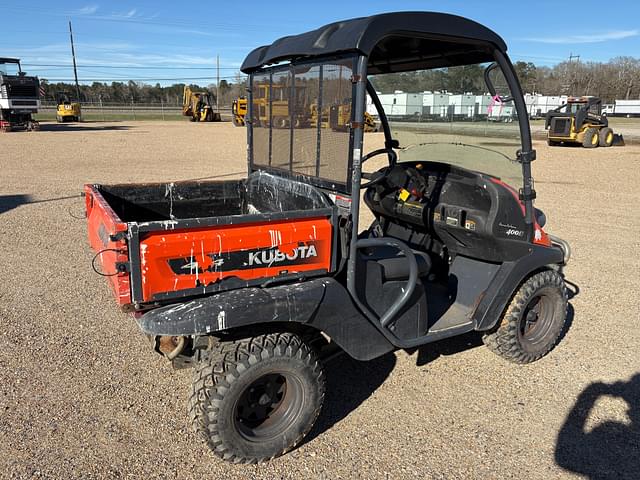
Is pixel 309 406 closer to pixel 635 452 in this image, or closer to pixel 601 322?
pixel 635 452

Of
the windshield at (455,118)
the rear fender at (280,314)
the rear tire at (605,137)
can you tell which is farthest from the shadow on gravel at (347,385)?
the rear tire at (605,137)

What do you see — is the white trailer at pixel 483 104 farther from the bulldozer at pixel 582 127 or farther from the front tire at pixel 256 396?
the bulldozer at pixel 582 127

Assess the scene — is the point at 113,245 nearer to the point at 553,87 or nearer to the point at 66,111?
the point at 66,111

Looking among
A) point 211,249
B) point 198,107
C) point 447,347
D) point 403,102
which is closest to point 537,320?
point 447,347

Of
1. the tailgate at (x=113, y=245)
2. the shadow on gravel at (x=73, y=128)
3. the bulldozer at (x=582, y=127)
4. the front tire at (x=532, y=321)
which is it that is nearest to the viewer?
the tailgate at (x=113, y=245)

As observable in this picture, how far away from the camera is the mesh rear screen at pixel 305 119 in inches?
107

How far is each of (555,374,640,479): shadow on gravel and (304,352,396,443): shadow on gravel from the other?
1.17 meters

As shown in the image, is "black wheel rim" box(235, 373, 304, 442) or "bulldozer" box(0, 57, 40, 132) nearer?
"black wheel rim" box(235, 373, 304, 442)

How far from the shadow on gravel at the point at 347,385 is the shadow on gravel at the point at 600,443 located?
1.17 m

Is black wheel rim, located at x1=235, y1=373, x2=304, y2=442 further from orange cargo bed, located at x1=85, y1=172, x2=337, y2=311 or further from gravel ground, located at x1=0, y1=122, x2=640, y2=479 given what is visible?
orange cargo bed, located at x1=85, y1=172, x2=337, y2=311

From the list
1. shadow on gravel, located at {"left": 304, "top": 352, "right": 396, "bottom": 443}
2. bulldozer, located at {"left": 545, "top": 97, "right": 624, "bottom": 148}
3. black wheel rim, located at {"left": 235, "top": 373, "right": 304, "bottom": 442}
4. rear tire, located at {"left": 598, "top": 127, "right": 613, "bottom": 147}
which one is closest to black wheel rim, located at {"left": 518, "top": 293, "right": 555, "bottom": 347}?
shadow on gravel, located at {"left": 304, "top": 352, "right": 396, "bottom": 443}

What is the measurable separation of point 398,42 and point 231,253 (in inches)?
73.1

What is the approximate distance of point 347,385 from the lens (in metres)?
3.50

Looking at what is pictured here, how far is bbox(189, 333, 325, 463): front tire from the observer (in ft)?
8.50
